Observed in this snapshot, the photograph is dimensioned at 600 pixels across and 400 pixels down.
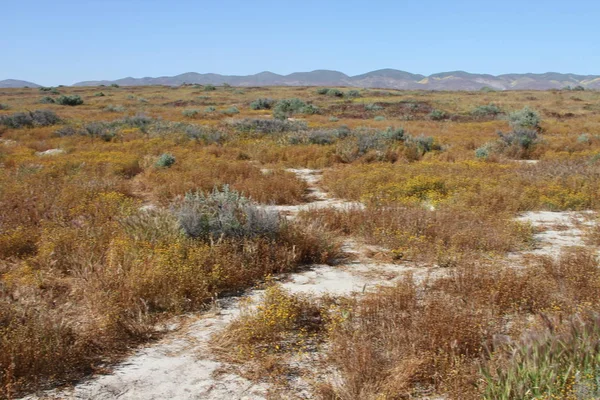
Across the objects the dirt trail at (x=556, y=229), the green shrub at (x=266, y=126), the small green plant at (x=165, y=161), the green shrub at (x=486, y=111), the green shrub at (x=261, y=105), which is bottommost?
the dirt trail at (x=556, y=229)

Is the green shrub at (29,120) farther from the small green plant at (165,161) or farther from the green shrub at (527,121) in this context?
the green shrub at (527,121)

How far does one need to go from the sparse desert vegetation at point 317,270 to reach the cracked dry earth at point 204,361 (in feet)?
0.22

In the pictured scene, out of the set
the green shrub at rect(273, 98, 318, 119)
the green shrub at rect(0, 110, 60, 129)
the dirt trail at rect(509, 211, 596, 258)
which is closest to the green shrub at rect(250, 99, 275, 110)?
the green shrub at rect(273, 98, 318, 119)

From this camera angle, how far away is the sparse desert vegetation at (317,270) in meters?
3.39

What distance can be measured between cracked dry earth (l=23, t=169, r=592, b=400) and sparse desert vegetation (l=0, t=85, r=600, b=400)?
67mm

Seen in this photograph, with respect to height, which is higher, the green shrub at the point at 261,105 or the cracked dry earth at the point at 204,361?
the green shrub at the point at 261,105

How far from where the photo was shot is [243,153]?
49.3ft

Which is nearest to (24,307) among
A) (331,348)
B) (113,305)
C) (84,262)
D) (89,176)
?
(113,305)

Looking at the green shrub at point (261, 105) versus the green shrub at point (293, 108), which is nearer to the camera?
the green shrub at point (293, 108)

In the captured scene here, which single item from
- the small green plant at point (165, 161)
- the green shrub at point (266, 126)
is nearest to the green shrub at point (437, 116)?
the green shrub at point (266, 126)

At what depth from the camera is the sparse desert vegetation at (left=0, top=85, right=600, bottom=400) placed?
3.39 metres

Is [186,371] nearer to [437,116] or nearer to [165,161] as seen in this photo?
[165,161]

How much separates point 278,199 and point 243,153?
580 centimetres

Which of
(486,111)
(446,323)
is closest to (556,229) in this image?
(446,323)
